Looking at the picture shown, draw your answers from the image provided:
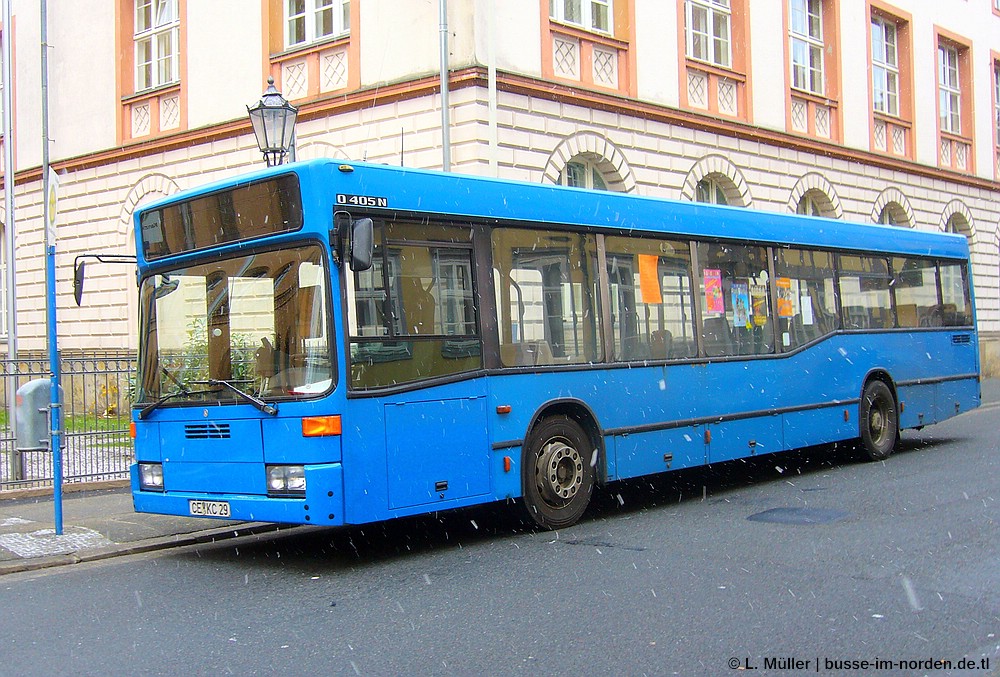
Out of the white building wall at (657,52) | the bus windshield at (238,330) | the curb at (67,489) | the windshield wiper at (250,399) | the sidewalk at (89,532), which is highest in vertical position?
the white building wall at (657,52)

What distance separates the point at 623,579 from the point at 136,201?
62.3 ft

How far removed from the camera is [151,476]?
8930mm

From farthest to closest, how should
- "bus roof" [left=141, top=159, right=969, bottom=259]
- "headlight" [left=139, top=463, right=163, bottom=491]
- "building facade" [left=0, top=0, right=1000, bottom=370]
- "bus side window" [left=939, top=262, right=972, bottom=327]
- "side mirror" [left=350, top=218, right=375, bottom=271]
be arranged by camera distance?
"building facade" [left=0, top=0, right=1000, bottom=370], "bus side window" [left=939, top=262, right=972, bottom=327], "headlight" [left=139, top=463, right=163, bottom=491], "bus roof" [left=141, top=159, right=969, bottom=259], "side mirror" [left=350, top=218, right=375, bottom=271]

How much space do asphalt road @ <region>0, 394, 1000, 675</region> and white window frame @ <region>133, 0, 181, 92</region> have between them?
1620 cm

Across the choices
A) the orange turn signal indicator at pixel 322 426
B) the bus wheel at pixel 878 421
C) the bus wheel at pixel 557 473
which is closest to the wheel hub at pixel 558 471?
the bus wheel at pixel 557 473

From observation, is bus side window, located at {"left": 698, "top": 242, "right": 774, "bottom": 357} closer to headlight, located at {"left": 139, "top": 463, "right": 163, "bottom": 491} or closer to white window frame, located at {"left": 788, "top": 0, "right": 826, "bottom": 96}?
headlight, located at {"left": 139, "top": 463, "right": 163, "bottom": 491}

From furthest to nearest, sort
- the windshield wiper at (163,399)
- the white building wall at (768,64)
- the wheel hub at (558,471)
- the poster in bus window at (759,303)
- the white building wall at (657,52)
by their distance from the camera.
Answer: the white building wall at (768,64) < the white building wall at (657,52) < the poster in bus window at (759,303) < the wheel hub at (558,471) < the windshield wiper at (163,399)

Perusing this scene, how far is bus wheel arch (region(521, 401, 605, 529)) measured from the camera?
30.5 feet

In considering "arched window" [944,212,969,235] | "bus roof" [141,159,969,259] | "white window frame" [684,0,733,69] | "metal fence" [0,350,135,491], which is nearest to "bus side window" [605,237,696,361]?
"bus roof" [141,159,969,259]

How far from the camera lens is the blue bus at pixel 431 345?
793 cm

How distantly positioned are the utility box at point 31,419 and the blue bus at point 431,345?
50.5 inches

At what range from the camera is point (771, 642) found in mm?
5629

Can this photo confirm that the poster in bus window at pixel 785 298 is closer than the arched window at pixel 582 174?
Yes

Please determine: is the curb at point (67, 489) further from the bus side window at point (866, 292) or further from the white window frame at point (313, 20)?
the white window frame at point (313, 20)
